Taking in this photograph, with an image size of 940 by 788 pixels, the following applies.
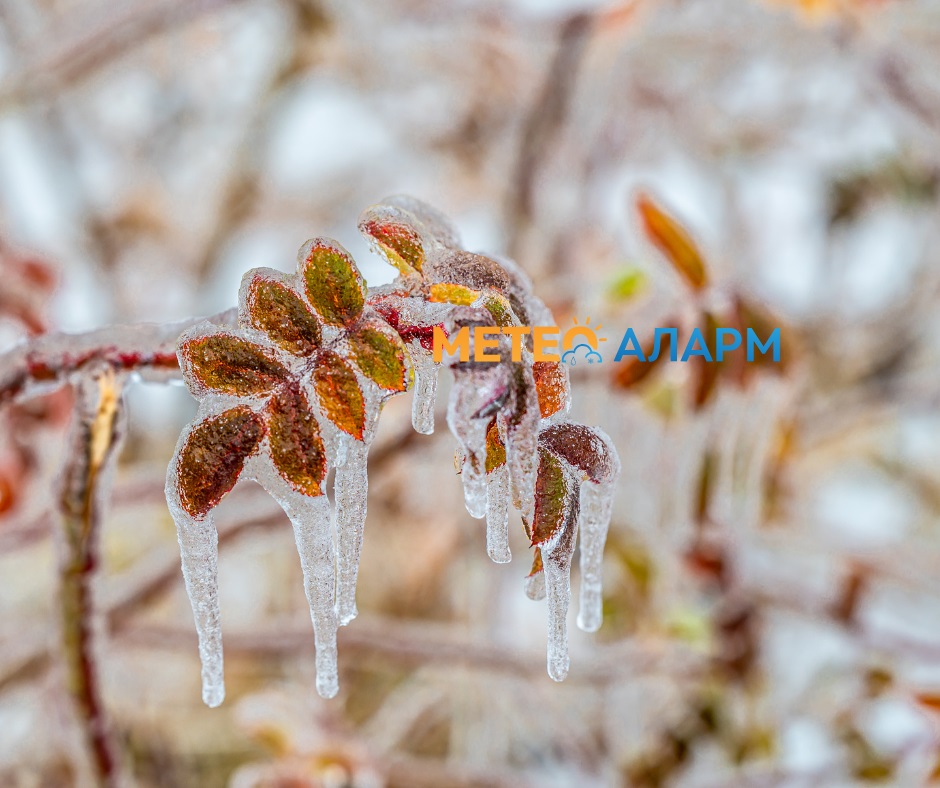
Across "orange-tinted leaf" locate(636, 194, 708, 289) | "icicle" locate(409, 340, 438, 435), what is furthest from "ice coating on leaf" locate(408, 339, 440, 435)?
"orange-tinted leaf" locate(636, 194, 708, 289)

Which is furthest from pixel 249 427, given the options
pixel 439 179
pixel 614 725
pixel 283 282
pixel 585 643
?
pixel 439 179

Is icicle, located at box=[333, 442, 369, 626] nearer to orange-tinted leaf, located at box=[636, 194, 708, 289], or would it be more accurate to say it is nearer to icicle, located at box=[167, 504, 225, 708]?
icicle, located at box=[167, 504, 225, 708]

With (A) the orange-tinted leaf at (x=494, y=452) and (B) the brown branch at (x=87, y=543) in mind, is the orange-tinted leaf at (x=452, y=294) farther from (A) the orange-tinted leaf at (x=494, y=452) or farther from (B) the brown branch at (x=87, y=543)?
(B) the brown branch at (x=87, y=543)

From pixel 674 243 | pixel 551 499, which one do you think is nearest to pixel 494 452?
pixel 551 499

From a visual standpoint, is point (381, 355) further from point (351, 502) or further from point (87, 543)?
point (87, 543)

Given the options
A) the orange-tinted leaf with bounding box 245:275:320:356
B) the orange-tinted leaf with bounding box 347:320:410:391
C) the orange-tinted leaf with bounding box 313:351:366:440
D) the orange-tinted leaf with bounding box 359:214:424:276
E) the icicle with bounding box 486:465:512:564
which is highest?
the orange-tinted leaf with bounding box 359:214:424:276

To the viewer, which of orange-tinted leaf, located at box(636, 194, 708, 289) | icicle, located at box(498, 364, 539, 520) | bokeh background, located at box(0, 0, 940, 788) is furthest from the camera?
bokeh background, located at box(0, 0, 940, 788)
